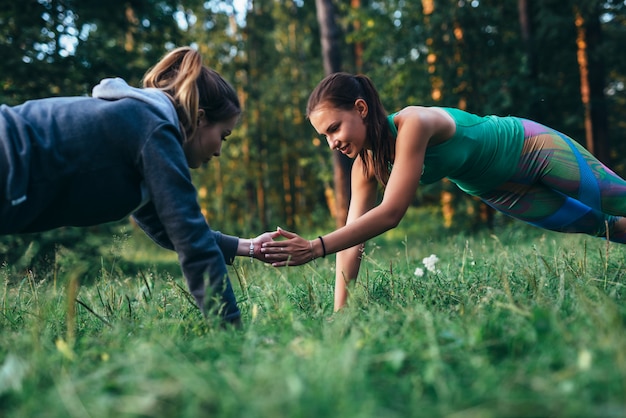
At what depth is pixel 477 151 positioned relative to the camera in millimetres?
3207

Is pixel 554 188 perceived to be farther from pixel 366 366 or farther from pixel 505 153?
pixel 366 366

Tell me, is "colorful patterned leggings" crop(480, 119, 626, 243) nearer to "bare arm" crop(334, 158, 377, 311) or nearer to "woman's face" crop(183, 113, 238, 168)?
"bare arm" crop(334, 158, 377, 311)

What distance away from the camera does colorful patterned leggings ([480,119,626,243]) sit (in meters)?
3.21

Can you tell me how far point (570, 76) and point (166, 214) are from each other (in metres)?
11.9

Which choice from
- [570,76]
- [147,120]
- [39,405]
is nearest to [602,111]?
[570,76]

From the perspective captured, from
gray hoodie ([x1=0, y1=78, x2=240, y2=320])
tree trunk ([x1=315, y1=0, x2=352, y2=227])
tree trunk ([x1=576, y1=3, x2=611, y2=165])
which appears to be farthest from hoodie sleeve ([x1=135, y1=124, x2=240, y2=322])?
tree trunk ([x1=576, y1=3, x2=611, y2=165])

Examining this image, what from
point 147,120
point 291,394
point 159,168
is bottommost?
point 291,394

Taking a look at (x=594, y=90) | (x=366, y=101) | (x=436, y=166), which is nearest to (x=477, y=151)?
(x=436, y=166)

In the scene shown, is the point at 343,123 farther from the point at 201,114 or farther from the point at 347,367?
the point at 347,367

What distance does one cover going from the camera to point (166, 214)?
7.34 feet

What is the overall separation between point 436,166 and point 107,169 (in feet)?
5.96

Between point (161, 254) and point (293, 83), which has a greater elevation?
point (293, 83)

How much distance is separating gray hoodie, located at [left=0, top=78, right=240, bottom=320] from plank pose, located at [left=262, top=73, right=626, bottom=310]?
682mm

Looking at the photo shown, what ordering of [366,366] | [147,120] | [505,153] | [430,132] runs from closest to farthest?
[366,366]
[147,120]
[430,132]
[505,153]
